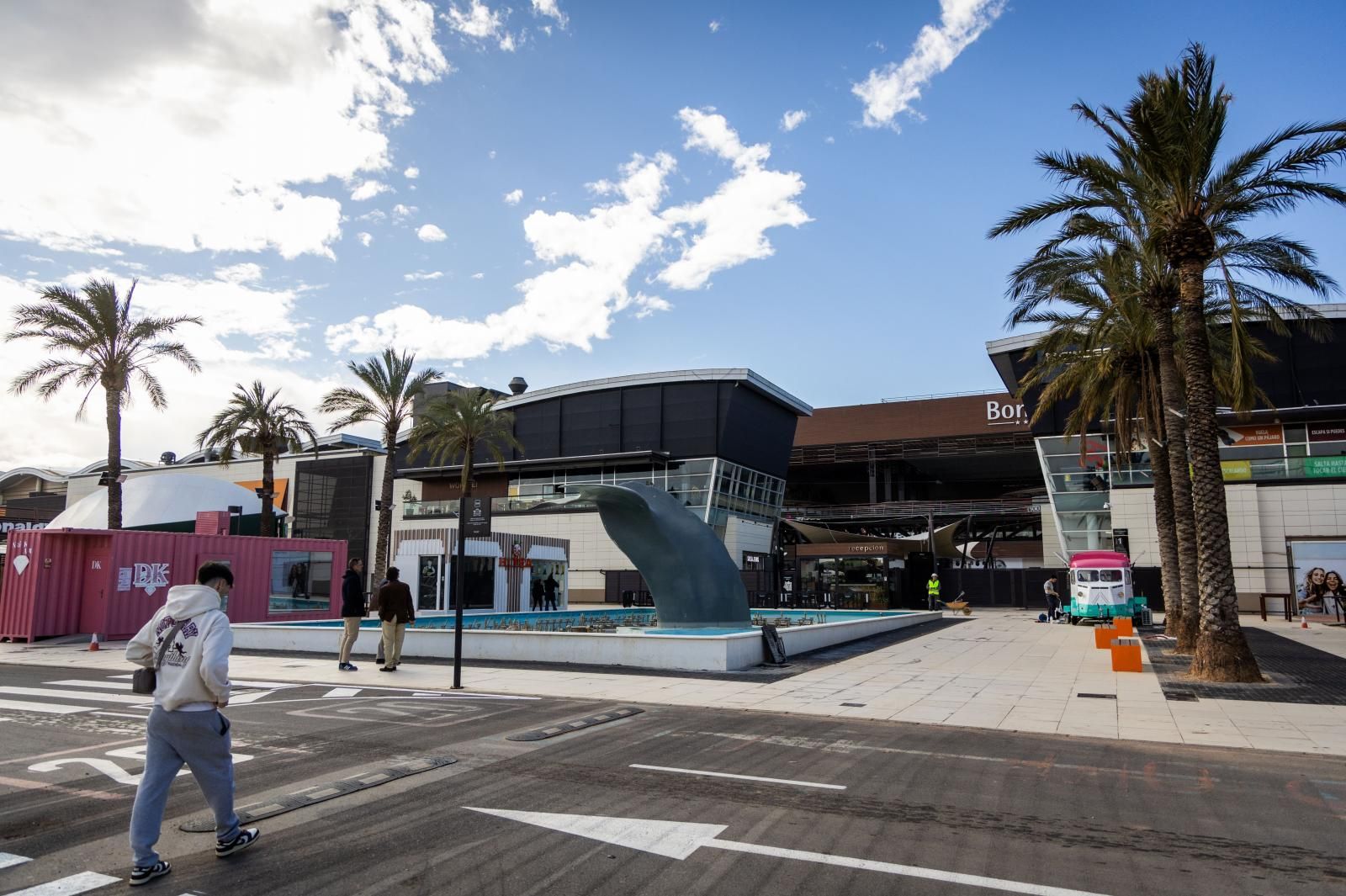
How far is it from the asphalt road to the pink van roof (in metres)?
20.8

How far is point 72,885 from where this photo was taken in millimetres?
4738

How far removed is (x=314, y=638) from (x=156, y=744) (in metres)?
14.7

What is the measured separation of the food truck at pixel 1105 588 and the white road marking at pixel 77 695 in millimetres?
26938

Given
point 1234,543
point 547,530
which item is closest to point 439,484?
point 547,530

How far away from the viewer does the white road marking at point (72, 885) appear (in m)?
4.62

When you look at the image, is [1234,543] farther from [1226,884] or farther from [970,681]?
[1226,884]

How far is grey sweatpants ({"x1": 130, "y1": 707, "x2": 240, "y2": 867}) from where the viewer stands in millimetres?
4824

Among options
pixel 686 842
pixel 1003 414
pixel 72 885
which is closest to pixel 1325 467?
pixel 1003 414

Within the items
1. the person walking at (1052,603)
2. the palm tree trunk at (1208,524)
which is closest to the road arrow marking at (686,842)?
the palm tree trunk at (1208,524)

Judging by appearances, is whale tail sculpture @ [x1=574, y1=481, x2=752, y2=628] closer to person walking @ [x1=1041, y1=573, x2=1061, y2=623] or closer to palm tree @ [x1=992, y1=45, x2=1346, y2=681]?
palm tree @ [x1=992, y1=45, x2=1346, y2=681]

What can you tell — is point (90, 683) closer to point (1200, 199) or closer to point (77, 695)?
point (77, 695)

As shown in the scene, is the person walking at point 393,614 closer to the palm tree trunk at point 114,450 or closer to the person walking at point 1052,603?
the palm tree trunk at point 114,450

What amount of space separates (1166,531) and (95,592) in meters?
28.7

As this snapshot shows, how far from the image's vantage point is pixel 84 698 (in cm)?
1192
